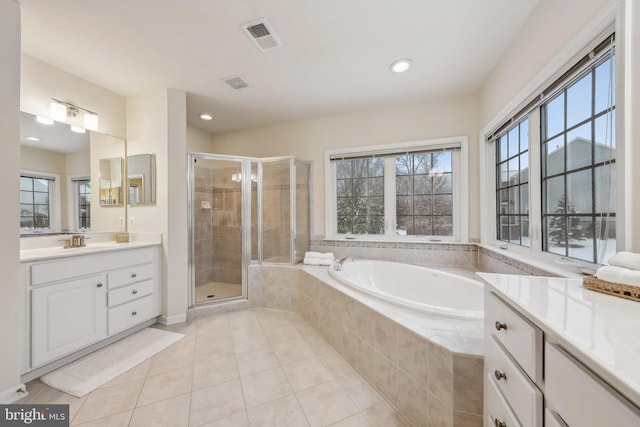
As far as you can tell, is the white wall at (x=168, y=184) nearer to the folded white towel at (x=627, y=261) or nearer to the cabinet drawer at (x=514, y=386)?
the cabinet drawer at (x=514, y=386)

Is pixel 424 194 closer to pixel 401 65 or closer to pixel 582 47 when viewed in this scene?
pixel 401 65

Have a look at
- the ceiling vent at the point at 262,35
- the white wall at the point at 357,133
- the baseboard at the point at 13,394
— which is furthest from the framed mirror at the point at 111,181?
the ceiling vent at the point at 262,35

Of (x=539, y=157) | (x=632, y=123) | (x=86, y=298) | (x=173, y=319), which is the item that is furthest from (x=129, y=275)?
(x=539, y=157)

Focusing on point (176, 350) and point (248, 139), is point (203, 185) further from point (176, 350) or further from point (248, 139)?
point (176, 350)

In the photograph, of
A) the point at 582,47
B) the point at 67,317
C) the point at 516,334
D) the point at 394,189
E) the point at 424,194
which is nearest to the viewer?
the point at 516,334

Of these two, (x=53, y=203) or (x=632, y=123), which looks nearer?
(x=632, y=123)

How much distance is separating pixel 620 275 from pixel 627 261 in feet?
0.35

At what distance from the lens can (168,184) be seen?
7.86ft

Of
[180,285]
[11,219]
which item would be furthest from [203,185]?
[11,219]

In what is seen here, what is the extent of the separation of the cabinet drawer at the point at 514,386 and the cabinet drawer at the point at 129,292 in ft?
8.69

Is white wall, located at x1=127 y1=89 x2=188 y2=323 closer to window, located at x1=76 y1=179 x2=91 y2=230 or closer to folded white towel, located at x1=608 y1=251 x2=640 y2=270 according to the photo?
window, located at x1=76 y1=179 x2=91 y2=230

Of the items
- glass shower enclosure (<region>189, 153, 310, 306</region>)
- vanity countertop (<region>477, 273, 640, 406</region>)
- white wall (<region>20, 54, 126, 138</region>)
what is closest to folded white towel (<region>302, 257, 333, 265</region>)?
glass shower enclosure (<region>189, 153, 310, 306</region>)

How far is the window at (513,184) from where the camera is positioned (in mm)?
1794

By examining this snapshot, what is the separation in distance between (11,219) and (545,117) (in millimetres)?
3463
